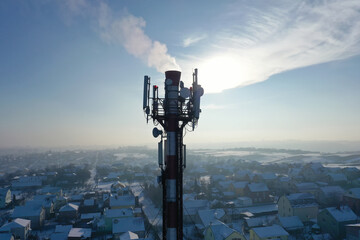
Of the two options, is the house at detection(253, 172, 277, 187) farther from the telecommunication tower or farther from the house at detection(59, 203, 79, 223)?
the telecommunication tower

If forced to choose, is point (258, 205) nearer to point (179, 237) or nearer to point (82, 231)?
point (82, 231)

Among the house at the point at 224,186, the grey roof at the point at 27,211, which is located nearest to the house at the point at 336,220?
the house at the point at 224,186

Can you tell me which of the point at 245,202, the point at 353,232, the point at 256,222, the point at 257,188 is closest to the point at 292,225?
the point at 256,222

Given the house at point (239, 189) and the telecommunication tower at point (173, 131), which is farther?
the house at point (239, 189)

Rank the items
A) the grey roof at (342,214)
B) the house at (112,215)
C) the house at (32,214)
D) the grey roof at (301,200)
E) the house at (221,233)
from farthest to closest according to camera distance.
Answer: the house at (32,214)
the grey roof at (301,200)
the house at (112,215)
the grey roof at (342,214)
the house at (221,233)

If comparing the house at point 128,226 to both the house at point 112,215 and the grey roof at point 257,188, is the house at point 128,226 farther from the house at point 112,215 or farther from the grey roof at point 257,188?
the grey roof at point 257,188

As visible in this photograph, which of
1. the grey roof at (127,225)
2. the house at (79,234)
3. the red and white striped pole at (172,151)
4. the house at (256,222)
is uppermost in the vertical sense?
the red and white striped pole at (172,151)
